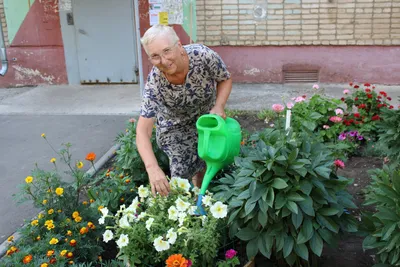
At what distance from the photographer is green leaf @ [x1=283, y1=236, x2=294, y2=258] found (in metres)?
2.18

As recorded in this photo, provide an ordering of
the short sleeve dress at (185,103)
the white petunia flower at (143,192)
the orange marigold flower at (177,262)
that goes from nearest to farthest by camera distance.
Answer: the orange marigold flower at (177,262)
the white petunia flower at (143,192)
the short sleeve dress at (185,103)

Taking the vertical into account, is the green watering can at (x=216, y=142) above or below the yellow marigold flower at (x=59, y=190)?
above

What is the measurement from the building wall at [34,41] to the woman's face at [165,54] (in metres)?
6.21

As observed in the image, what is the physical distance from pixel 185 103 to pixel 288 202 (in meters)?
1.09

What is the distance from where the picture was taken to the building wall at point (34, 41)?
8.01 meters

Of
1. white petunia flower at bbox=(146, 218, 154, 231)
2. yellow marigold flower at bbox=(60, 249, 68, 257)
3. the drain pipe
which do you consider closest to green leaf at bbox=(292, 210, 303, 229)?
white petunia flower at bbox=(146, 218, 154, 231)

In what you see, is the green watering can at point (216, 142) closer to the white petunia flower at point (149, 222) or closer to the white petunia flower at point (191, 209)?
the white petunia flower at point (191, 209)

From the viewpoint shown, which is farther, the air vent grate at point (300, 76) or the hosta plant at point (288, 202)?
the air vent grate at point (300, 76)

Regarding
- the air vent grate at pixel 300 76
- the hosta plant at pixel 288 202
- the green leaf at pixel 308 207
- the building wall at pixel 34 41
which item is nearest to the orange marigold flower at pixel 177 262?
the hosta plant at pixel 288 202

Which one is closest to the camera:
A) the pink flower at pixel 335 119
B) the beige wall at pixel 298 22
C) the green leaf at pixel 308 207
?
the green leaf at pixel 308 207

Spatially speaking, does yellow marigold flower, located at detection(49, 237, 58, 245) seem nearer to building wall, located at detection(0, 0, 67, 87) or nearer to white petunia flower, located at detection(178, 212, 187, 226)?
white petunia flower, located at detection(178, 212, 187, 226)

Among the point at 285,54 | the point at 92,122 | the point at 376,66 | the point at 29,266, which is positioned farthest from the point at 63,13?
the point at 29,266

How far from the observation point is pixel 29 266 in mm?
2383

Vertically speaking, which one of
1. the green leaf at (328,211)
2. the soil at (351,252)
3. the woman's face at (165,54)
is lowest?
the soil at (351,252)
